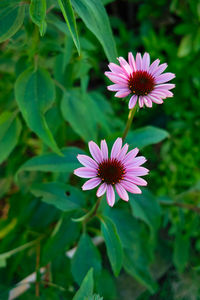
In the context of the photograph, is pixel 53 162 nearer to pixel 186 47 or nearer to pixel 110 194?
pixel 110 194

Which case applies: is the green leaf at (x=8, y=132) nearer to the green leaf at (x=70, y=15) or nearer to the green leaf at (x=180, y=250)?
the green leaf at (x=70, y=15)

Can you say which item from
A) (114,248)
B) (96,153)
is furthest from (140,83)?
(114,248)

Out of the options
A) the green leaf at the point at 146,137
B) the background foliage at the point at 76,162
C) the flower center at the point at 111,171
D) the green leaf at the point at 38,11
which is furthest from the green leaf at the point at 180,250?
the green leaf at the point at 38,11

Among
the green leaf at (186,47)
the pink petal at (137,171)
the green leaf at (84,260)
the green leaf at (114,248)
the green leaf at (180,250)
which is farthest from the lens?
the green leaf at (186,47)

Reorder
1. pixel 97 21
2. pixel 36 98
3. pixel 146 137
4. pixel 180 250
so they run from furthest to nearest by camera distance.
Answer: pixel 180 250 → pixel 146 137 → pixel 36 98 → pixel 97 21

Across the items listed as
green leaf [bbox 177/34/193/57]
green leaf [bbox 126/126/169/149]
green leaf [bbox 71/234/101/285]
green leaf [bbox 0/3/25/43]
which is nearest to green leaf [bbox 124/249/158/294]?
green leaf [bbox 71/234/101/285]

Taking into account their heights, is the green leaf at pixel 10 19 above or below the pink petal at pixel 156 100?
above
